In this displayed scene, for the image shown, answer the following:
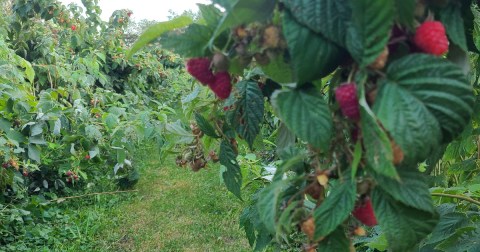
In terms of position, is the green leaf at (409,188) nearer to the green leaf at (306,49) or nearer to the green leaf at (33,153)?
the green leaf at (306,49)

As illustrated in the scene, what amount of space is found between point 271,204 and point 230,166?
33 cm

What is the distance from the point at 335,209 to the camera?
0.45 meters

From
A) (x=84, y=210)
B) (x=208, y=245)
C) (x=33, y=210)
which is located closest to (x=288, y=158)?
(x=208, y=245)

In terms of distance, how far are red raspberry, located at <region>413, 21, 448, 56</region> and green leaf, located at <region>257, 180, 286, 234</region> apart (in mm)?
173

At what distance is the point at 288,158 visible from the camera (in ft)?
1.73

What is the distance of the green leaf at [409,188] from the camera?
428 millimetres

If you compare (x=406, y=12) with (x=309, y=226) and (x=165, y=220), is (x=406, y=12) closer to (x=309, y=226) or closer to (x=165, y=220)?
(x=309, y=226)

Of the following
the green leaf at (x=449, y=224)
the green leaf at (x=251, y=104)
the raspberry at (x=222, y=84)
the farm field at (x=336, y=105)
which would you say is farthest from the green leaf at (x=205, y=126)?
the green leaf at (x=449, y=224)

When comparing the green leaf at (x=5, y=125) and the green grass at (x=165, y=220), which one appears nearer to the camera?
the green leaf at (x=5, y=125)

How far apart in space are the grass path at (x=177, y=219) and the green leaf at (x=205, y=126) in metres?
2.15

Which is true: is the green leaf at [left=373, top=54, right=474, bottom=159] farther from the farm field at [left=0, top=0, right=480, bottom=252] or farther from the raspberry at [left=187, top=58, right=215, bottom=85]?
the raspberry at [left=187, top=58, right=215, bottom=85]

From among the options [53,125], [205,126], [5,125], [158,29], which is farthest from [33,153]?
[158,29]

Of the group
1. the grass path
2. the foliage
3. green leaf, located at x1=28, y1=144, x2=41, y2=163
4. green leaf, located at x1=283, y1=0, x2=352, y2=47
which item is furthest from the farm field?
the grass path

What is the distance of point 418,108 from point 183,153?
0.56 m
